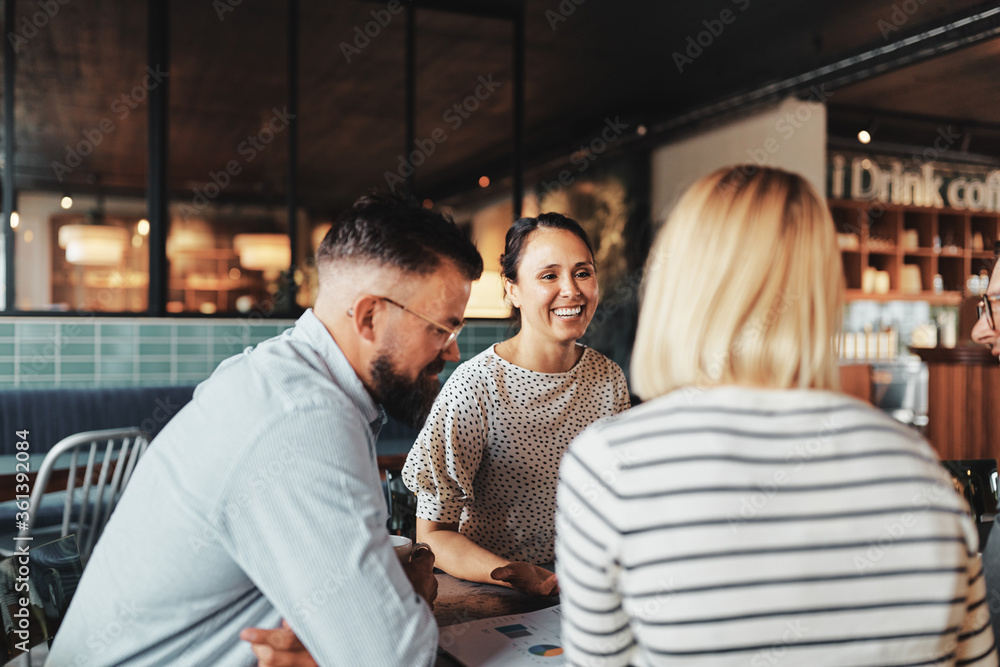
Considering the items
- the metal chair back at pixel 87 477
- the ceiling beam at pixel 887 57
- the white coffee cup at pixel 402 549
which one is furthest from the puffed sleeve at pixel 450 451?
the ceiling beam at pixel 887 57

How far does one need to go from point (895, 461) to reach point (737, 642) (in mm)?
258

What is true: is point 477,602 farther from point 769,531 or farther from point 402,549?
point 769,531

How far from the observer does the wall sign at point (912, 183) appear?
8547 mm

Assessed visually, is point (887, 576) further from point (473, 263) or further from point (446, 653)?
point (473, 263)

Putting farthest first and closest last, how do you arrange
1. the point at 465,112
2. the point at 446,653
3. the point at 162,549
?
the point at 465,112 < the point at 446,653 < the point at 162,549

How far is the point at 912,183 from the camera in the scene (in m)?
8.94

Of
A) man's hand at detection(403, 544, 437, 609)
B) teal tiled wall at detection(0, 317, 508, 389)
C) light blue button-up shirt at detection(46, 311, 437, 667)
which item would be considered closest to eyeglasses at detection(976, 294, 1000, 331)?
man's hand at detection(403, 544, 437, 609)

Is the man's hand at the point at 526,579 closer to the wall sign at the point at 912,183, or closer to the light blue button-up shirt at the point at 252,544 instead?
the light blue button-up shirt at the point at 252,544

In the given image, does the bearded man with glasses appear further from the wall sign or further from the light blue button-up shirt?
the wall sign

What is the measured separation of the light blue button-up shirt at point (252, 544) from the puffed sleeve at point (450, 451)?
0.63 m

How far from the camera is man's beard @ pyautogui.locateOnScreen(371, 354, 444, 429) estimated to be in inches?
51.4

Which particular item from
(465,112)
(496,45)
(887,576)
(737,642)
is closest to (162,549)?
(737,642)

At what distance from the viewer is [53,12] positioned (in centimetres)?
590

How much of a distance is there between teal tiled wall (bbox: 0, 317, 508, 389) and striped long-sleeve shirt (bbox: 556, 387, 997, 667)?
4741mm
